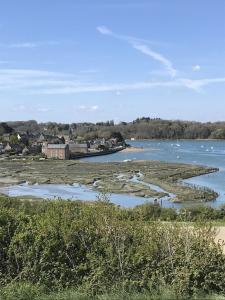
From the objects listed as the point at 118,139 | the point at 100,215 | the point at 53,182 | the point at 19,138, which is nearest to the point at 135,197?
the point at 53,182

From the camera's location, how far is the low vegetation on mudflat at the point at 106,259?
5.99m

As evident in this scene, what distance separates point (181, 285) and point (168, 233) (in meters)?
0.84

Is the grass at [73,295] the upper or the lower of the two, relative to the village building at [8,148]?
upper

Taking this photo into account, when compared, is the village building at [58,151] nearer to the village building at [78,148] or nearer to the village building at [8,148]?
the village building at [8,148]

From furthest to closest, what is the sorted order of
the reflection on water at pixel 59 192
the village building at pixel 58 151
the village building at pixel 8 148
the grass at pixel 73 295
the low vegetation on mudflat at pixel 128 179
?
the village building at pixel 8 148 → the village building at pixel 58 151 → the low vegetation on mudflat at pixel 128 179 → the reflection on water at pixel 59 192 → the grass at pixel 73 295

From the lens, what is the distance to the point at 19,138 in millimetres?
122938

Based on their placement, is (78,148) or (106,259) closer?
(106,259)

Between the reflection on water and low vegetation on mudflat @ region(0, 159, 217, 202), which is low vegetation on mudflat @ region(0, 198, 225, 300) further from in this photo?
low vegetation on mudflat @ region(0, 159, 217, 202)

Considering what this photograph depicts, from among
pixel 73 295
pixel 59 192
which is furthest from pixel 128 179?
pixel 73 295

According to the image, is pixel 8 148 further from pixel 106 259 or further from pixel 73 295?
pixel 73 295

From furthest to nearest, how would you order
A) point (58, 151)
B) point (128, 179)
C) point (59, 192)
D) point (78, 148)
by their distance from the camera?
point (78, 148), point (58, 151), point (128, 179), point (59, 192)

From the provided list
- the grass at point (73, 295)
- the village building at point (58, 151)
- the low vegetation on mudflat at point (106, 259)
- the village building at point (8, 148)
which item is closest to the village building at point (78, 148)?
the village building at point (58, 151)

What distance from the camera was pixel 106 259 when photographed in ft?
20.9

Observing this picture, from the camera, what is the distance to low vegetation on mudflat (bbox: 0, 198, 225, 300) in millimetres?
5987
